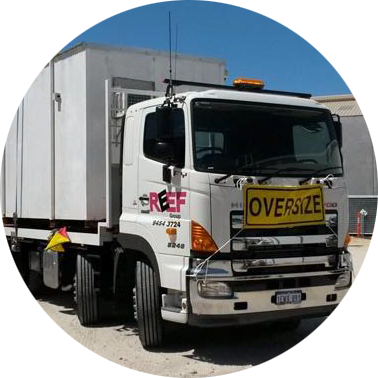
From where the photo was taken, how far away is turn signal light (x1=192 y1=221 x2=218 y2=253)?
5988mm

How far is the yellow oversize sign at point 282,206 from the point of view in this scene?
20.1 ft

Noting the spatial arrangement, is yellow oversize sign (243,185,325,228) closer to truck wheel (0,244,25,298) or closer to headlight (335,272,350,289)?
headlight (335,272,350,289)

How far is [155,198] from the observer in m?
6.61

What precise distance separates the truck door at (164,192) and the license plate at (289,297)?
1.07 metres

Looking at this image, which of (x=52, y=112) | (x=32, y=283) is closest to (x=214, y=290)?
(x=52, y=112)

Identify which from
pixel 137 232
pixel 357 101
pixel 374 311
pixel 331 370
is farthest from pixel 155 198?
pixel 357 101

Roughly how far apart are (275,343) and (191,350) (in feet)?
3.50

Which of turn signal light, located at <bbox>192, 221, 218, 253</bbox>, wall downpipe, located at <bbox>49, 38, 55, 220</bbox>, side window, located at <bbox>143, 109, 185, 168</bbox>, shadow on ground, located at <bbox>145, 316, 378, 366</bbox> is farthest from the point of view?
wall downpipe, located at <bbox>49, 38, 55, 220</bbox>

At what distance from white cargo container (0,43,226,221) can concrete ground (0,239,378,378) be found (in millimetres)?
1542

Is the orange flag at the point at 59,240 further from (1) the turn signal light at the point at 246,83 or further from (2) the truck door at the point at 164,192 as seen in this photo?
(1) the turn signal light at the point at 246,83

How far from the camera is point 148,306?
6.63 metres

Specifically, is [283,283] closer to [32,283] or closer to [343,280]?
[343,280]

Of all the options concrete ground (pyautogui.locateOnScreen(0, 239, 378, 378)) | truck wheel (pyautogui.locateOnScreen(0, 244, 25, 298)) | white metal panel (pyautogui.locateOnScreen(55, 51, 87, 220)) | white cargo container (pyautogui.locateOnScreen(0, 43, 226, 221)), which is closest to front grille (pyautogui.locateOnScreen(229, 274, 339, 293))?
concrete ground (pyautogui.locateOnScreen(0, 239, 378, 378))

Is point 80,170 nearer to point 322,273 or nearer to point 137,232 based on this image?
point 137,232
